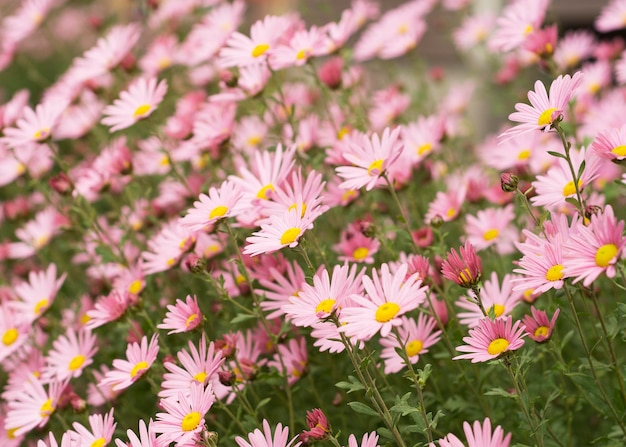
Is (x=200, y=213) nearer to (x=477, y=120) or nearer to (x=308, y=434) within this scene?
(x=308, y=434)

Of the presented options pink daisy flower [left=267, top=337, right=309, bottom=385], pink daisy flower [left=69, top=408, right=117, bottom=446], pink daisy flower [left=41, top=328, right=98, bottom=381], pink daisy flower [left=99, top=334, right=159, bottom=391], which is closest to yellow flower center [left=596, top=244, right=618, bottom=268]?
pink daisy flower [left=267, top=337, right=309, bottom=385]

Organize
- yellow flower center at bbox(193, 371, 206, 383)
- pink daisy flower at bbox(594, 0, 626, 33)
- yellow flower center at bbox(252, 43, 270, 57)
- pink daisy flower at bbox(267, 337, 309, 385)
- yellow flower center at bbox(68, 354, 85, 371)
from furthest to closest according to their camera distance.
→ 1. pink daisy flower at bbox(594, 0, 626, 33)
2. yellow flower center at bbox(252, 43, 270, 57)
3. yellow flower center at bbox(68, 354, 85, 371)
4. pink daisy flower at bbox(267, 337, 309, 385)
5. yellow flower center at bbox(193, 371, 206, 383)

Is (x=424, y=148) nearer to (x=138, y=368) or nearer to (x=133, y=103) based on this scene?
(x=133, y=103)

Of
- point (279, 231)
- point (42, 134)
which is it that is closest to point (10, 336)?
point (42, 134)

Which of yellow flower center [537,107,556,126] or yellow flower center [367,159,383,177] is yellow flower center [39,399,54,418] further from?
yellow flower center [537,107,556,126]

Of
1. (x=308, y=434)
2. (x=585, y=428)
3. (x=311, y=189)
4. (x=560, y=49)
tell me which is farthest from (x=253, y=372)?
(x=560, y=49)

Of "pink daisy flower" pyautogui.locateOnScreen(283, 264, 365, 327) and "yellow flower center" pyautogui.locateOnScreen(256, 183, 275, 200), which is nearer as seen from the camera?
"pink daisy flower" pyautogui.locateOnScreen(283, 264, 365, 327)
